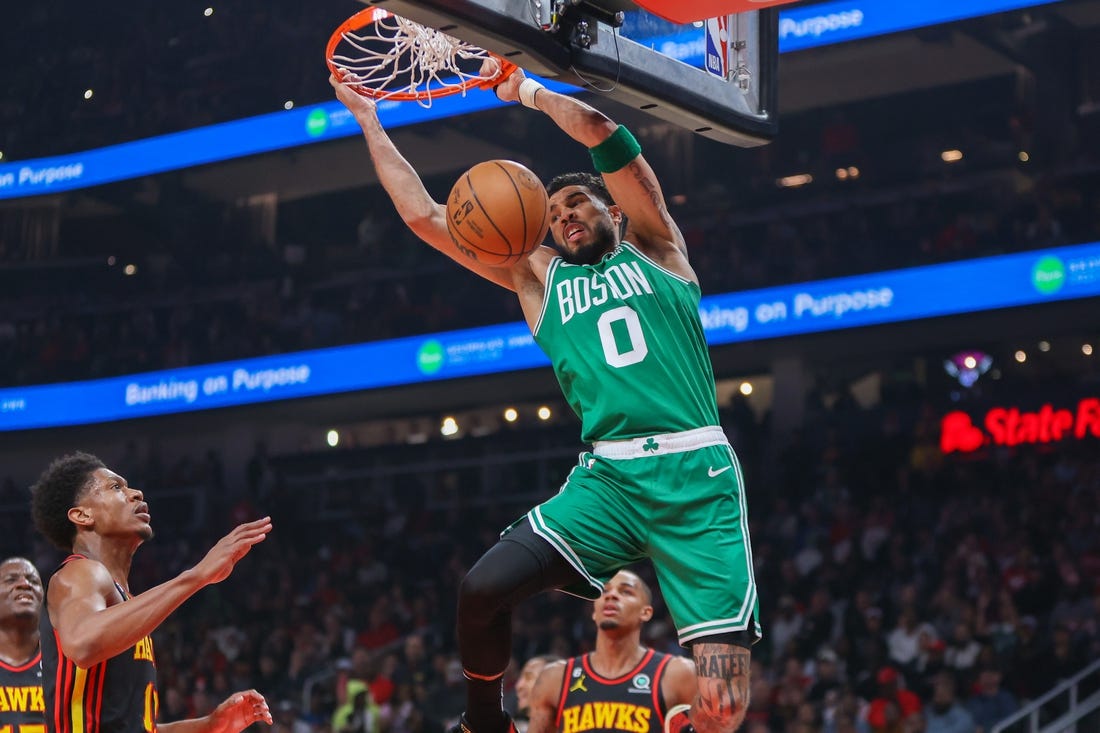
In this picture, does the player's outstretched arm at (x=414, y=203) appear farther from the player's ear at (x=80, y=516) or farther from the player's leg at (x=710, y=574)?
the player's ear at (x=80, y=516)

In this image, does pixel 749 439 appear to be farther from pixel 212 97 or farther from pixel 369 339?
pixel 212 97

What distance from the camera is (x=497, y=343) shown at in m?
17.1

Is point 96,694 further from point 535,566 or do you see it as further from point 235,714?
point 535,566

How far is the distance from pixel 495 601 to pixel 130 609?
37.8 inches

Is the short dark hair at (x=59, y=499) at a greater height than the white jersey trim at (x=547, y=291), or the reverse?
the white jersey trim at (x=547, y=291)

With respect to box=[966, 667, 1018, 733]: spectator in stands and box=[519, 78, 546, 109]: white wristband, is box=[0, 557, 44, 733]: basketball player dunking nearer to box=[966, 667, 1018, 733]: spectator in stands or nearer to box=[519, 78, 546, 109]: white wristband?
box=[519, 78, 546, 109]: white wristband

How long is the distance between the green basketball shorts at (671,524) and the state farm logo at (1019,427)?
11.4m

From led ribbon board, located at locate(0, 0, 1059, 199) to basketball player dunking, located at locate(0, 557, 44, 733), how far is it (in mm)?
10191

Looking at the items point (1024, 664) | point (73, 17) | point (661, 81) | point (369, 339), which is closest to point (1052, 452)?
point (1024, 664)

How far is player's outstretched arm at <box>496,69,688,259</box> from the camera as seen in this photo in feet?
13.5

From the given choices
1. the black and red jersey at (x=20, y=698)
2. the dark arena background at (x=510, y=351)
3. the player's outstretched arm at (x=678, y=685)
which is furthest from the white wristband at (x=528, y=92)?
the dark arena background at (x=510, y=351)

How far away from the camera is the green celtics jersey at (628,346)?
159 inches

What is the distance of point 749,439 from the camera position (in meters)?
15.8

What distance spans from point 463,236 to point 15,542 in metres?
17.5
